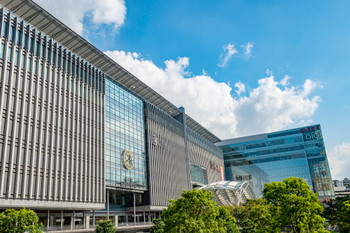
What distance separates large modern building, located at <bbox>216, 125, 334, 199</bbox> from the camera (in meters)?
116

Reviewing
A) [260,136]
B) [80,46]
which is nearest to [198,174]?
[260,136]

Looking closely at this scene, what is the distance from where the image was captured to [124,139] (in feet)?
214

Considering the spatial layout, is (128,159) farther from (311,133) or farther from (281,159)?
(311,133)

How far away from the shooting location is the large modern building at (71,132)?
41250 millimetres

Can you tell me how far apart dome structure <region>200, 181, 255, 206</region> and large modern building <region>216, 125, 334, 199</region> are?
1440 inches

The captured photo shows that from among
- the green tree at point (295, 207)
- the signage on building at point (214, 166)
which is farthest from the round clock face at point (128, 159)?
the signage on building at point (214, 166)

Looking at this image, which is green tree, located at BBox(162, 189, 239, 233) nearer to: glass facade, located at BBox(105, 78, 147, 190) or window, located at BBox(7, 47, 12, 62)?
glass facade, located at BBox(105, 78, 147, 190)

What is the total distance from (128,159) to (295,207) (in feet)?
144

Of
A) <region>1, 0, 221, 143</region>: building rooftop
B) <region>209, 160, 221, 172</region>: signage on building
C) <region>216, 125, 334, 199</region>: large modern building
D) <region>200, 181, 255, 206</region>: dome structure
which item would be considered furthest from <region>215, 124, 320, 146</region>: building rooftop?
<region>1, 0, 221, 143</region>: building rooftop

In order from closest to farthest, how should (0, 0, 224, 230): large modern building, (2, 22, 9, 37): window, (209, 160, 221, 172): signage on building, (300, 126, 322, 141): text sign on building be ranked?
1. (0, 0, 224, 230): large modern building
2. (2, 22, 9, 37): window
3. (209, 160, 221, 172): signage on building
4. (300, 126, 322, 141): text sign on building

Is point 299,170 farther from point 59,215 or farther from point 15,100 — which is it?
point 15,100

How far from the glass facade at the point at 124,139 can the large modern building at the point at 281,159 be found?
237ft

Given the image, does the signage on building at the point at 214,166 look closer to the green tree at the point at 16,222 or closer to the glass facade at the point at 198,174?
the glass facade at the point at 198,174

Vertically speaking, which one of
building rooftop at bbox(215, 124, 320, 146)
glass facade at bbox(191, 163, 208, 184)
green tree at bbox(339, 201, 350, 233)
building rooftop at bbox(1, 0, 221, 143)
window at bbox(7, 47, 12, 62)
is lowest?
green tree at bbox(339, 201, 350, 233)
